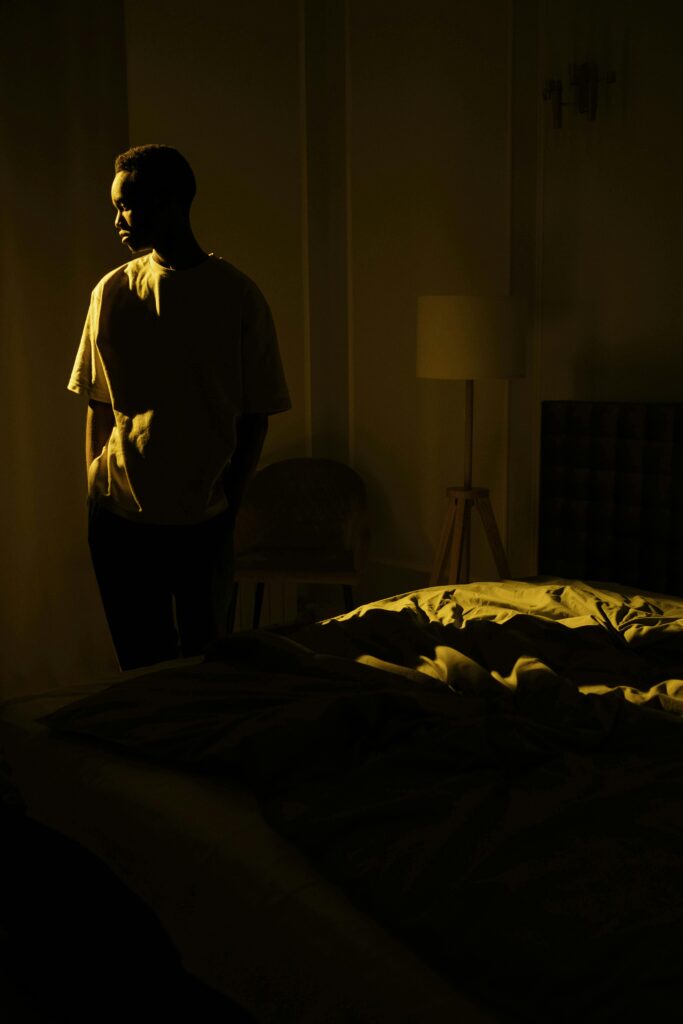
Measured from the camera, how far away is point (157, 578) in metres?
2.48

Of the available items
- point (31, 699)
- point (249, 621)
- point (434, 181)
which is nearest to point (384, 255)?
point (434, 181)

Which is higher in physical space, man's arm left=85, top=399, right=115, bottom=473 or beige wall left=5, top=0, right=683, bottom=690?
beige wall left=5, top=0, right=683, bottom=690

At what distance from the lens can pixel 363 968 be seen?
144cm

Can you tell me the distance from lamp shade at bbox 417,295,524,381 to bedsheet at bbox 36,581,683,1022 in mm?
1250

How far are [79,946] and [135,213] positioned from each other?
5.08ft

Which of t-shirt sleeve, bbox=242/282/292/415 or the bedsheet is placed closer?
the bedsheet

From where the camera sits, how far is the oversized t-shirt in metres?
2.40

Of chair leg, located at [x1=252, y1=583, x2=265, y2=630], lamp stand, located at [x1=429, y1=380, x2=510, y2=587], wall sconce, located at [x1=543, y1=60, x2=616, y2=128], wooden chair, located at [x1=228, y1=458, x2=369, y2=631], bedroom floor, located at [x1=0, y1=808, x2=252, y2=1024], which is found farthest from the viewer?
chair leg, located at [x1=252, y1=583, x2=265, y2=630]

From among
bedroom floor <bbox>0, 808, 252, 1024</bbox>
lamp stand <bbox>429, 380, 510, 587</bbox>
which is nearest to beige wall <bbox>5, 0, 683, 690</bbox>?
lamp stand <bbox>429, 380, 510, 587</bbox>

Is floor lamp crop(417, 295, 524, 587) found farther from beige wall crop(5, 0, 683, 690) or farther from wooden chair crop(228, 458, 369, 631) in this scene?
wooden chair crop(228, 458, 369, 631)

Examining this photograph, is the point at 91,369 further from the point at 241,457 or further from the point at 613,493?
the point at 613,493

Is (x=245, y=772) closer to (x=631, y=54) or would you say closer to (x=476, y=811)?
(x=476, y=811)

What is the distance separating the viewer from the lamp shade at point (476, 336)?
3619mm

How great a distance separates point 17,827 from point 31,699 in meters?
0.39
